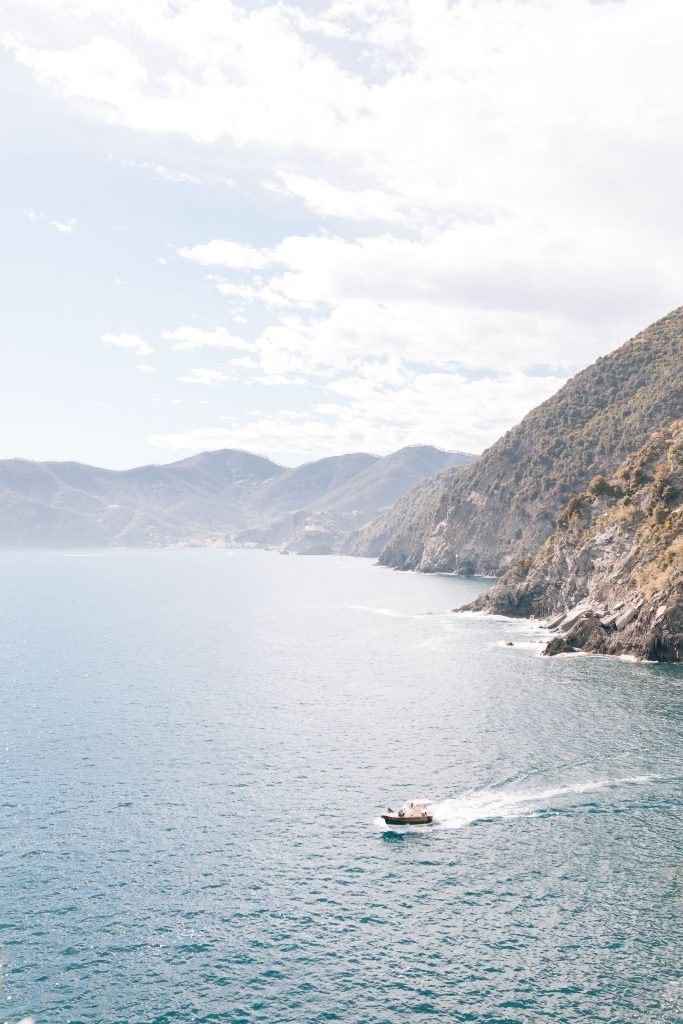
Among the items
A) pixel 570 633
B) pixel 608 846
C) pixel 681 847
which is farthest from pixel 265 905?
pixel 570 633

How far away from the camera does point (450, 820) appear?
201ft

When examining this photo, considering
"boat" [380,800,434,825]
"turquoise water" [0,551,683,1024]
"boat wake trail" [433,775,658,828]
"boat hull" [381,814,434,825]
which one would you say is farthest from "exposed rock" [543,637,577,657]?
"boat hull" [381,814,434,825]

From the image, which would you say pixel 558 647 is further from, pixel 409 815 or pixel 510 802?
pixel 409 815

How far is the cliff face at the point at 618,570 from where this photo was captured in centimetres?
12500

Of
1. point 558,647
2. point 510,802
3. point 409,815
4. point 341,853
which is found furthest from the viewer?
point 558,647

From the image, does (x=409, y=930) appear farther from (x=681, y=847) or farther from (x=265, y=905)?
(x=681, y=847)

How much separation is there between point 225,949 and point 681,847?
37.7m

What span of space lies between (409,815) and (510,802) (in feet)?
36.8

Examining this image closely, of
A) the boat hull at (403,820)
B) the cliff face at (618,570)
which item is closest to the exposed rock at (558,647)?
the cliff face at (618,570)

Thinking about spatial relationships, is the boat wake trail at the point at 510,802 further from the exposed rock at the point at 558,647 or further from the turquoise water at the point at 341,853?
the exposed rock at the point at 558,647

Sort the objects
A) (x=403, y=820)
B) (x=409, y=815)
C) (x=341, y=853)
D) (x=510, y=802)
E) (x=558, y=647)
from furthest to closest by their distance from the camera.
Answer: (x=558, y=647) < (x=510, y=802) < (x=409, y=815) < (x=403, y=820) < (x=341, y=853)

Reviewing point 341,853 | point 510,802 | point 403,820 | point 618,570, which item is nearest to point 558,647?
point 618,570

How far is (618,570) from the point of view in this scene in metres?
146

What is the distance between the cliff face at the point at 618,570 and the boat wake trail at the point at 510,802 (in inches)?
2402
